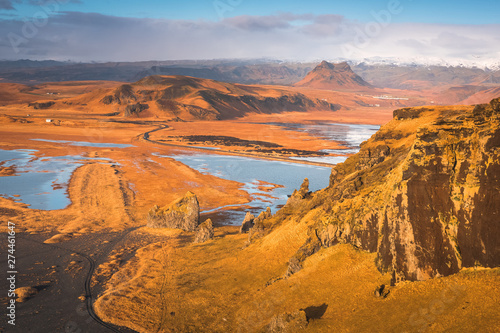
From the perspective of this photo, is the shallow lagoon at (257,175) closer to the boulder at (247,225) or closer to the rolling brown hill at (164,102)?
the boulder at (247,225)

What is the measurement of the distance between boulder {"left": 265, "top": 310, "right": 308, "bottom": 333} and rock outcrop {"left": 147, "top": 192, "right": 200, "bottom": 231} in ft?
63.2

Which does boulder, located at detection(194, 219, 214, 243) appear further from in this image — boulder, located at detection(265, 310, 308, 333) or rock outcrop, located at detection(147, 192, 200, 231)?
boulder, located at detection(265, 310, 308, 333)

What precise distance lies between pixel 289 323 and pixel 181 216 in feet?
67.4

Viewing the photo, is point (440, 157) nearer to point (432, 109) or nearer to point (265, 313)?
point (265, 313)

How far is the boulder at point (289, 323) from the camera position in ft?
48.8

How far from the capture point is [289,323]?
Result: 15008 mm

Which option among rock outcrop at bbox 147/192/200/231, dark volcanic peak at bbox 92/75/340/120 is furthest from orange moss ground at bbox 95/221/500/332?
dark volcanic peak at bbox 92/75/340/120

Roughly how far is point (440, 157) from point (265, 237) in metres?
13.1

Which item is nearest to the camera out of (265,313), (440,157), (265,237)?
(440,157)

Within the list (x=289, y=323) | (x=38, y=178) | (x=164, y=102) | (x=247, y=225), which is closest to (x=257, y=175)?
(x=38, y=178)

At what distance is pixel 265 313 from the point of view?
17.3m

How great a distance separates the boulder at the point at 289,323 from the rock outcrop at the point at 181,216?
63.2 ft

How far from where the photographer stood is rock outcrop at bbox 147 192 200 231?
34.1 m

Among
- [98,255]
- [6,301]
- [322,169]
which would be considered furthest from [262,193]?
[6,301]
